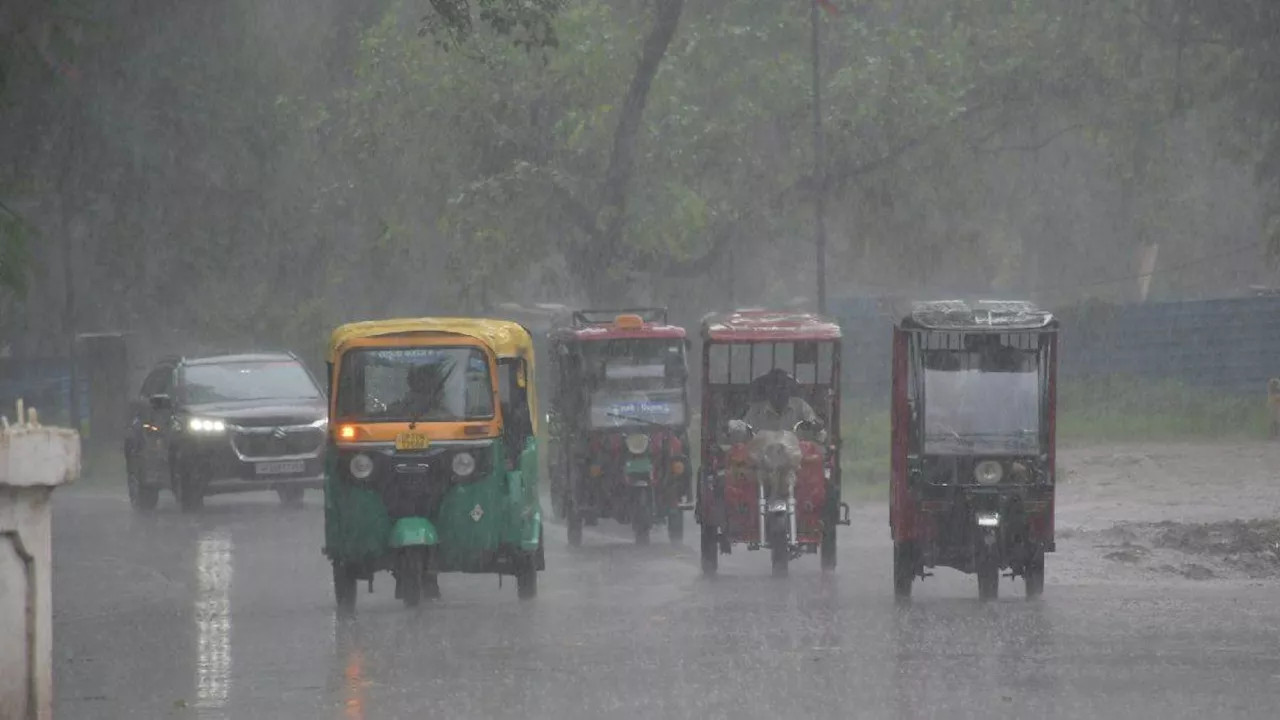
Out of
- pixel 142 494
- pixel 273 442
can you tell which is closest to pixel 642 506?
pixel 273 442

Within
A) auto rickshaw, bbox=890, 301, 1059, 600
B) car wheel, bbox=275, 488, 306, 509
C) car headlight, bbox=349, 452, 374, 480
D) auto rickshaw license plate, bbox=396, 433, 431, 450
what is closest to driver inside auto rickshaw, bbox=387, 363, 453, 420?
auto rickshaw license plate, bbox=396, 433, 431, 450

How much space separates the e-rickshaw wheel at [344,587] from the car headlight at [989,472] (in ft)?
15.1

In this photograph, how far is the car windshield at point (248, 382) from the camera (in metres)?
25.7

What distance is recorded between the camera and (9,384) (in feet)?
141

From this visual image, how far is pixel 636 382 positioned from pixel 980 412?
5783mm

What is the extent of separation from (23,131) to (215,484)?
5.58 meters

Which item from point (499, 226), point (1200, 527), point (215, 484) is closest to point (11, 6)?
point (215, 484)

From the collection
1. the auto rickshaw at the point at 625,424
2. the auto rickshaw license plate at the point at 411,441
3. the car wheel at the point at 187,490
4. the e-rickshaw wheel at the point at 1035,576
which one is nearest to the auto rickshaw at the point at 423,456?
the auto rickshaw license plate at the point at 411,441

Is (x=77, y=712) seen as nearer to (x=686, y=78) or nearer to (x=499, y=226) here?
(x=499, y=226)

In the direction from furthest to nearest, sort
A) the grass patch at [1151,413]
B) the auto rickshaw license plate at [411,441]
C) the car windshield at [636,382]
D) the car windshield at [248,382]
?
the grass patch at [1151,413], the car windshield at [248,382], the car windshield at [636,382], the auto rickshaw license plate at [411,441]

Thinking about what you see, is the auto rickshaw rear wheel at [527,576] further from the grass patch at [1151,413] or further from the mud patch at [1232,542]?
the grass patch at [1151,413]

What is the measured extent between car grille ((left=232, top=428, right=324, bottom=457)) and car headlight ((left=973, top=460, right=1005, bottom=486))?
425 inches

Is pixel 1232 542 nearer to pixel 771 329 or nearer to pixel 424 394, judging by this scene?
pixel 771 329

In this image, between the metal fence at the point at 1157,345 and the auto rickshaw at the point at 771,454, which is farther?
the metal fence at the point at 1157,345
